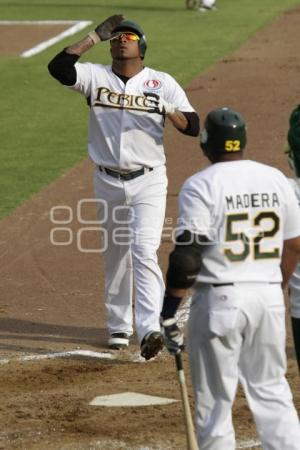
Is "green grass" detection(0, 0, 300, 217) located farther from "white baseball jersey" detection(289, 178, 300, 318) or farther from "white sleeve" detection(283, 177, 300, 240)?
"white sleeve" detection(283, 177, 300, 240)

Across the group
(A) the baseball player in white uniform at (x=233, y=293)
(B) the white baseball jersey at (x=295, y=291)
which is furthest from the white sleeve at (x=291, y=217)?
(B) the white baseball jersey at (x=295, y=291)

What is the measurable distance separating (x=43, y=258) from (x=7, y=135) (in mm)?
5392

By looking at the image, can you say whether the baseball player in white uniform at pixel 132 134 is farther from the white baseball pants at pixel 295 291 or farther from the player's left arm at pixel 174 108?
the white baseball pants at pixel 295 291

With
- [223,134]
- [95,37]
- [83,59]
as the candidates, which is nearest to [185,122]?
[95,37]

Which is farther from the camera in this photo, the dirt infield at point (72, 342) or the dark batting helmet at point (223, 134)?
the dirt infield at point (72, 342)

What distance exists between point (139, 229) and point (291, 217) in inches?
113

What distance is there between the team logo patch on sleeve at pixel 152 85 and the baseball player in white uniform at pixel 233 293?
2.94 meters

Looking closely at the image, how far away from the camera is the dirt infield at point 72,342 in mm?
7738

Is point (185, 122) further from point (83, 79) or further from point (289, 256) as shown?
point (289, 256)

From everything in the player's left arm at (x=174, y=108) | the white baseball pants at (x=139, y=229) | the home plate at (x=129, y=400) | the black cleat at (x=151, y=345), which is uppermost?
the player's left arm at (x=174, y=108)

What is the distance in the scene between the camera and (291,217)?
21.3ft

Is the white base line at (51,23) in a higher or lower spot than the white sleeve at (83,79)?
lower

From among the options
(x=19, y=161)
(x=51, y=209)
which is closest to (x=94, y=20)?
(x=19, y=161)

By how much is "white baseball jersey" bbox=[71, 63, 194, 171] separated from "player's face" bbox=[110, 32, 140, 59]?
18cm
